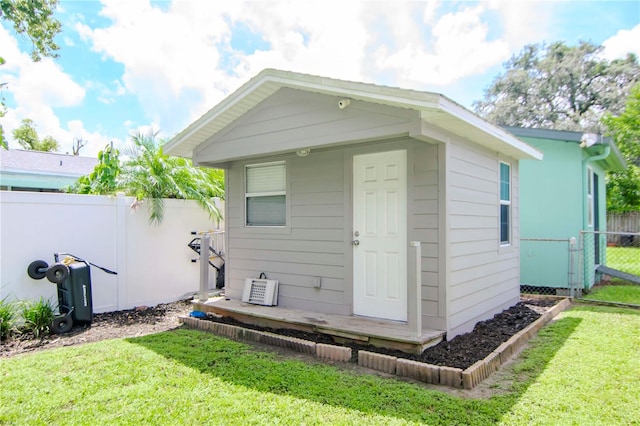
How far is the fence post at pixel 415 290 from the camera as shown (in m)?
4.29

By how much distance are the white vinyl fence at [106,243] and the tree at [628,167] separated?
17.8 metres

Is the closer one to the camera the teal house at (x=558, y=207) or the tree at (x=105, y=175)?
the tree at (x=105, y=175)

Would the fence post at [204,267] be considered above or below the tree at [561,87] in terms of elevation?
below

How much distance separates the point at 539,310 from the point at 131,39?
38.1ft

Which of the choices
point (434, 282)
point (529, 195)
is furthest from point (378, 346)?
point (529, 195)

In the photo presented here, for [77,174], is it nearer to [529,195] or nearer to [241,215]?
[241,215]

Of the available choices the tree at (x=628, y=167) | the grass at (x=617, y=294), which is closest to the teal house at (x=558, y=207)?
the grass at (x=617, y=294)

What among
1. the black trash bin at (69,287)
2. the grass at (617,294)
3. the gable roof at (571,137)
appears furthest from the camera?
the gable roof at (571,137)

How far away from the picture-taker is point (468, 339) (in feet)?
15.7

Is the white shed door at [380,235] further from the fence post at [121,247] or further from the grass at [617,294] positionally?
the grass at [617,294]

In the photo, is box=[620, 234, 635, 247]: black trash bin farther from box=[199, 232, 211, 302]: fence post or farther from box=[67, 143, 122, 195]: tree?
box=[67, 143, 122, 195]: tree

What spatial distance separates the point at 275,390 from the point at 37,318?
381cm

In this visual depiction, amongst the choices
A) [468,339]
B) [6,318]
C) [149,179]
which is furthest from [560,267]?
[6,318]

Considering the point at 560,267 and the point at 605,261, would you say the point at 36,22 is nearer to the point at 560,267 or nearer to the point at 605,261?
the point at 560,267
